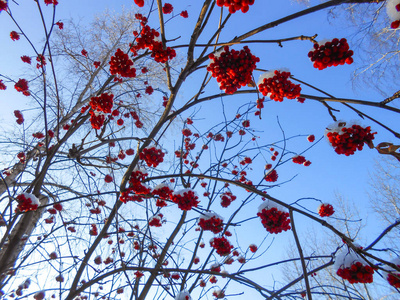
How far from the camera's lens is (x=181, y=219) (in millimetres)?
2797

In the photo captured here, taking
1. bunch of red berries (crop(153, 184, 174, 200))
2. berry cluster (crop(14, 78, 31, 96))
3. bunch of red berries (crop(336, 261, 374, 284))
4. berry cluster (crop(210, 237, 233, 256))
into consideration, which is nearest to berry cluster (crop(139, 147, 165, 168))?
bunch of red berries (crop(153, 184, 174, 200))

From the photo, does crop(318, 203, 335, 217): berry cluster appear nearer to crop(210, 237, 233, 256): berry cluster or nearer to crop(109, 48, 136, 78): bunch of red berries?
crop(210, 237, 233, 256): berry cluster

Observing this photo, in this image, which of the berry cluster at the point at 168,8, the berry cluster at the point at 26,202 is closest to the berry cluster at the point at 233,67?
the berry cluster at the point at 168,8

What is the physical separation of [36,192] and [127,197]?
131 cm

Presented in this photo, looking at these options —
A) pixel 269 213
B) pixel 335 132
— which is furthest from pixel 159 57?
pixel 269 213

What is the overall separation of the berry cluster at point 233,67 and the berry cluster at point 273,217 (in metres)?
1.12

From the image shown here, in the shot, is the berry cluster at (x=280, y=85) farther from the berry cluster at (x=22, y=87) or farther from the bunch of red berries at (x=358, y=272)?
the berry cluster at (x=22, y=87)

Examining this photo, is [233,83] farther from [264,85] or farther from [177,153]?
[177,153]

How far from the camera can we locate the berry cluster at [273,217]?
6.90 feet

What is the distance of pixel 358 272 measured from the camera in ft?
4.83

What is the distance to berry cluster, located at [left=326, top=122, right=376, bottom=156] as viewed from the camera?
162cm

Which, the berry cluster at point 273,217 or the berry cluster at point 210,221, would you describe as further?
the berry cluster at point 210,221

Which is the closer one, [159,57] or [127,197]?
[159,57]

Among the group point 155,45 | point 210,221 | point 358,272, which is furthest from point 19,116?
point 358,272
